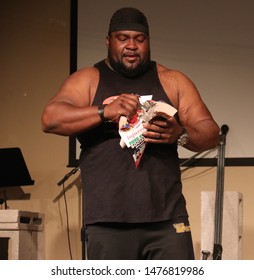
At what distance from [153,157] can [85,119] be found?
0.25 metres

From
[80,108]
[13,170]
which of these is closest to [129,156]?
[80,108]

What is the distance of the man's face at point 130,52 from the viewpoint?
204 centimetres

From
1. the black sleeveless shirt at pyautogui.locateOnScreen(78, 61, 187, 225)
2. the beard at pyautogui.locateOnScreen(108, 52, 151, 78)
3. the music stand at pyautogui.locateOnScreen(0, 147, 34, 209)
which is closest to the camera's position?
the black sleeveless shirt at pyautogui.locateOnScreen(78, 61, 187, 225)

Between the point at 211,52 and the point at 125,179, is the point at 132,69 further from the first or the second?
the point at 211,52

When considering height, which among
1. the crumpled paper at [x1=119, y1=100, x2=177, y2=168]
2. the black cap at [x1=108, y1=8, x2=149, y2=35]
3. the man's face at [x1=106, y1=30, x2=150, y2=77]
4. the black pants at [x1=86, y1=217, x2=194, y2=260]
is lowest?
the black pants at [x1=86, y1=217, x2=194, y2=260]

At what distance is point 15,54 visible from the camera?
456 centimetres

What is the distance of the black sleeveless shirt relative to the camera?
1.88 meters

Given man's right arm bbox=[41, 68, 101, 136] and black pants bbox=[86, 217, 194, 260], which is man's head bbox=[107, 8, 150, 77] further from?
black pants bbox=[86, 217, 194, 260]

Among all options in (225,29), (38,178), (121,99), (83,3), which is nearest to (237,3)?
(225,29)

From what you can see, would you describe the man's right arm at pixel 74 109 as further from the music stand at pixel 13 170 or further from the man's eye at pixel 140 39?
the music stand at pixel 13 170

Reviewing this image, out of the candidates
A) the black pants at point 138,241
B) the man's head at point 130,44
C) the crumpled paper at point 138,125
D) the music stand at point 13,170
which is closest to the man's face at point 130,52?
the man's head at point 130,44

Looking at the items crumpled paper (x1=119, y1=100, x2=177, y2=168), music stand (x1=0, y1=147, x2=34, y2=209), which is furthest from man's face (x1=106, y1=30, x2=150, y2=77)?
music stand (x1=0, y1=147, x2=34, y2=209)

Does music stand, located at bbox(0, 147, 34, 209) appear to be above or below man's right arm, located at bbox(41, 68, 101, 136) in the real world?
below
